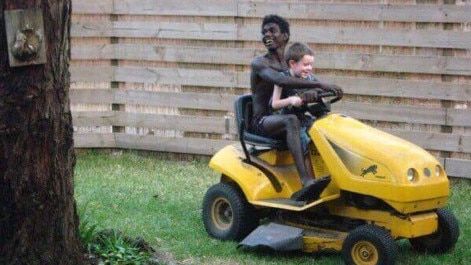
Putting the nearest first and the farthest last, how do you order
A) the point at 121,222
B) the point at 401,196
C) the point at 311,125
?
the point at 401,196
the point at 311,125
the point at 121,222

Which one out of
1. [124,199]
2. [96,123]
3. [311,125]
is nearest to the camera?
[311,125]

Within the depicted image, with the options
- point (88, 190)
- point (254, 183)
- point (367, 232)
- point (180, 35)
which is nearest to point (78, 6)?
point (180, 35)

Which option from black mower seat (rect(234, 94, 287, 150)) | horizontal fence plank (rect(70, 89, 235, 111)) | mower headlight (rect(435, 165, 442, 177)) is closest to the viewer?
mower headlight (rect(435, 165, 442, 177))

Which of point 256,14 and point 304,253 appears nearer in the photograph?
point 304,253

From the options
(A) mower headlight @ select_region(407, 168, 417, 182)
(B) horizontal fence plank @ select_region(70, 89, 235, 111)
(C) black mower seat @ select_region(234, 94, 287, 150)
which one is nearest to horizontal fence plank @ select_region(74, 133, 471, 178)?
(B) horizontal fence plank @ select_region(70, 89, 235, 111)

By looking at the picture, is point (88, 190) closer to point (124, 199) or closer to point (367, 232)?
point (124, 199)

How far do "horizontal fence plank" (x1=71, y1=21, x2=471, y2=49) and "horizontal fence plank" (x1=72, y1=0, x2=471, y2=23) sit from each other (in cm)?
12

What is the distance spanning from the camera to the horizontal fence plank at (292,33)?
955cm

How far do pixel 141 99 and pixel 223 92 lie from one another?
1016 millimetres

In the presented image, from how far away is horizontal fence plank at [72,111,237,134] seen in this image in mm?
10750

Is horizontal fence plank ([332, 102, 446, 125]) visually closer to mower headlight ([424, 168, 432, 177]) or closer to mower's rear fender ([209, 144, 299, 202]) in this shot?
mower's rear fender ([209, 144, 299, 202])

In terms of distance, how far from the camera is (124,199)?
8977mm

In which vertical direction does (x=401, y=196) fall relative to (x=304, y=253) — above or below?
above

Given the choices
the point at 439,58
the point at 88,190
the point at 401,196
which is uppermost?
the point at 439,58
